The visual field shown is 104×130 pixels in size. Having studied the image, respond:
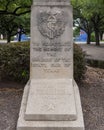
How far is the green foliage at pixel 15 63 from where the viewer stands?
27.5 feet

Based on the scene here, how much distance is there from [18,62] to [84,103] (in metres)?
2.33

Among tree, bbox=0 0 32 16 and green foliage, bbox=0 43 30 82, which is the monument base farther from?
tree, bbox=0 0 32 16

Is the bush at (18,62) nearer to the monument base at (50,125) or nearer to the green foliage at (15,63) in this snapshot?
the green foliage at (15,63)

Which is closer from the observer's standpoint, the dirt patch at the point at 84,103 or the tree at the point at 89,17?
the dirt patch at the point at 84,103

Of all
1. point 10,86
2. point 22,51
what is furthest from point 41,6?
point 10,86

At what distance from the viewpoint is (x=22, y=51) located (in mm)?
8492

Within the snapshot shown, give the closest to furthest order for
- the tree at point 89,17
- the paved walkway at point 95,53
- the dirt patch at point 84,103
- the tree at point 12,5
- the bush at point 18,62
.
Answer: the dirt patch at point 84,103 < the bush at point 18,62 < the tree at point 12,5 < the paved walkway at point 95,53 < the tree at point 89,17

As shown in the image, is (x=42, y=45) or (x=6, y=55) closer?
(x=42, y=45)

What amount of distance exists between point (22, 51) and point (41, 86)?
2.34 m

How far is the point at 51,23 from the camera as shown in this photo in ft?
21.4

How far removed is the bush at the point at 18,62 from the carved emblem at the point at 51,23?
1.95m

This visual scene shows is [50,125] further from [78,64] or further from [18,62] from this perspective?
[78,64]

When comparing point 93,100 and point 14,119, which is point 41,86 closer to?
point 14,119

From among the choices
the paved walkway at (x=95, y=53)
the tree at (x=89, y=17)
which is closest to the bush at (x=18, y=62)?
the paved walkway at (x=95, y=53)
